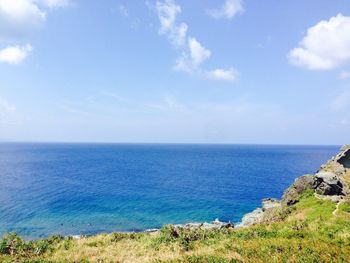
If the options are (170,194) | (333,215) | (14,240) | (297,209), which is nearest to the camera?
(14,240)

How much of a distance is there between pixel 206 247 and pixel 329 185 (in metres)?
25.9

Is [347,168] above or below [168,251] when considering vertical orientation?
above

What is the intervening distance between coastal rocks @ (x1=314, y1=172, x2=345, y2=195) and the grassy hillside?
9244mm

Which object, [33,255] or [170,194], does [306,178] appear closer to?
[33,255]

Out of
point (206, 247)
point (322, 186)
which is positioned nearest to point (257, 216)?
point (322, 186)

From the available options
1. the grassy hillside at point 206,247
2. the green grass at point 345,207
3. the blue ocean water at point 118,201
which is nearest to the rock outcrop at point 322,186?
the green grass at point 345,207

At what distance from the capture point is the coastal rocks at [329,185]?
37.6 meters

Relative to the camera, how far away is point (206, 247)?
792 inches

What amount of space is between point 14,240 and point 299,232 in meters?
23.4

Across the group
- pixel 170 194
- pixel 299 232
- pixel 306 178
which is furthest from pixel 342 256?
pixel 170 194

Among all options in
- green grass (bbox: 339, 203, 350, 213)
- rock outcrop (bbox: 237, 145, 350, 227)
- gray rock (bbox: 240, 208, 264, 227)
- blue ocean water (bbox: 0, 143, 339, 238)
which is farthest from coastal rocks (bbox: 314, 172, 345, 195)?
blue ocean water (bbox: 0, 143, 339, 238)

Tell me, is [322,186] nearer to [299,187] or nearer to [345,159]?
[299,187]

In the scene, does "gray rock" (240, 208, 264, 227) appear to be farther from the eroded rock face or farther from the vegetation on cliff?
the eroded rock face

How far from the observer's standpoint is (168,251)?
66.1ft
